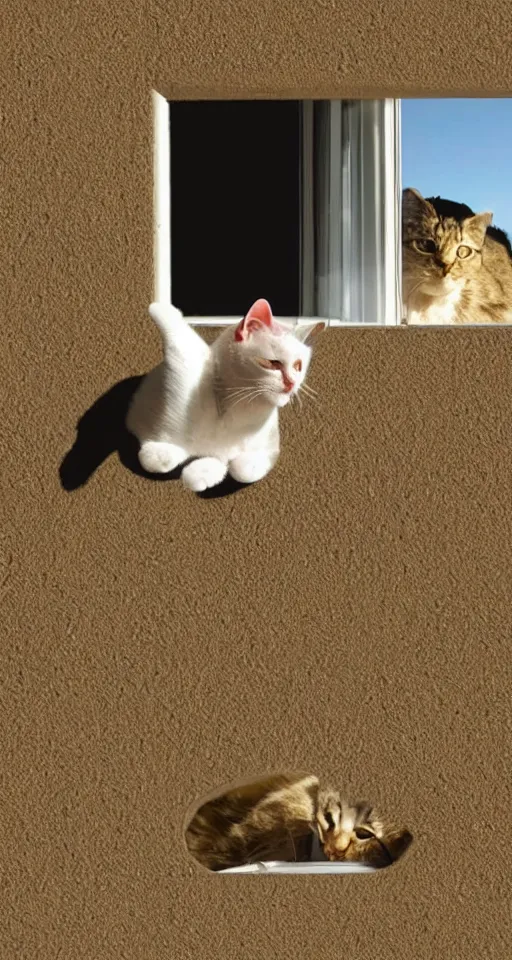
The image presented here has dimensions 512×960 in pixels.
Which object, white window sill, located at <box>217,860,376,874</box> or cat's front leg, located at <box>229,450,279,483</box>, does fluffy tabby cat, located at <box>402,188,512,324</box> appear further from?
white window sill, located at <box>217,860,376,874</box>

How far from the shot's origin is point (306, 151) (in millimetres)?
2869

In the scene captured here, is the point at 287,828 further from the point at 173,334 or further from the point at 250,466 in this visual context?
the point at 173,334

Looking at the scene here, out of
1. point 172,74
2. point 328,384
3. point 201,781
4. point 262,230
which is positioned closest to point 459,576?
point 328,384

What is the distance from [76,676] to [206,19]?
1678 mm

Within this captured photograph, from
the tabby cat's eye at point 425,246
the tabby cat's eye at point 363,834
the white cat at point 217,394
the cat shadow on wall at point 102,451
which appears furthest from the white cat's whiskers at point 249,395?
the tabby cat's eye at point 363,834

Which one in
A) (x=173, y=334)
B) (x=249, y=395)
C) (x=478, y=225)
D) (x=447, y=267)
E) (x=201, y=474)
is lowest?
(x=201, y=474)

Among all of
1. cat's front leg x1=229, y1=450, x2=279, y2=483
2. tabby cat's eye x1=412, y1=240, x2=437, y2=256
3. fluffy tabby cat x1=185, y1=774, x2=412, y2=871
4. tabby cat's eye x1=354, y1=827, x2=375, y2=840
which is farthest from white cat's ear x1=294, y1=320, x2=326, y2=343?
tabby cat's eye x1=354, y1=827, x2=375, y2=840

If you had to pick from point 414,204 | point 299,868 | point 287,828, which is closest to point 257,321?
point 414,204

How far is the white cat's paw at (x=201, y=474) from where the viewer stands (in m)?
2.48

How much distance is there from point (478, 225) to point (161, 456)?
1.32m

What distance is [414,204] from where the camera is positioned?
3.15m

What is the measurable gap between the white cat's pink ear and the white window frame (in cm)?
45

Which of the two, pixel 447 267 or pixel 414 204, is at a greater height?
pixel 414 204

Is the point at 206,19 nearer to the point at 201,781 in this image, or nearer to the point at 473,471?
the point at 473,471
